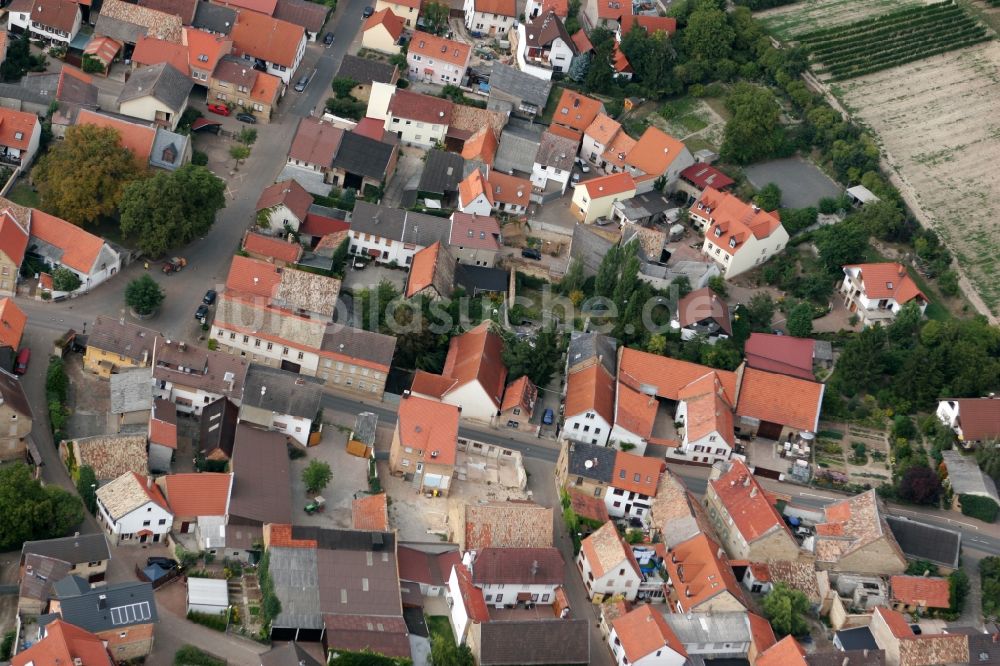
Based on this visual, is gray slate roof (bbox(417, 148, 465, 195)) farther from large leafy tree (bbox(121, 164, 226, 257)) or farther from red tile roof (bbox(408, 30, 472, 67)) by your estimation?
large leafy tree (bbox(121, 164, 226, 257))

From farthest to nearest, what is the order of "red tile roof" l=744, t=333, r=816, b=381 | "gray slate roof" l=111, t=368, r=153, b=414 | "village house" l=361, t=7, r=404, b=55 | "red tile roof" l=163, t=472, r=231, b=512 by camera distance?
"village house" l=361, t=7, r=404, b=55, "red tile roof" l=744, t=333, r=816, b=381, "gray slate roof" l=111, t=368, r=153, b=414, "red tile roof" l=163, t=472, r=231, b=512

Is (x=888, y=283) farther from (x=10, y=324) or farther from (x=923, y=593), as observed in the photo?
(x=10, y=324)

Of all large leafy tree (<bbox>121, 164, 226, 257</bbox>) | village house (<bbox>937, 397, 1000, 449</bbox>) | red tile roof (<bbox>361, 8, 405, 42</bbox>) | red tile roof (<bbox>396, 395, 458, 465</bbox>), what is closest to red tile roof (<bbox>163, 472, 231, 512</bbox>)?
red tile roof (<bbox>396, 395, 458, 465</bbox>)

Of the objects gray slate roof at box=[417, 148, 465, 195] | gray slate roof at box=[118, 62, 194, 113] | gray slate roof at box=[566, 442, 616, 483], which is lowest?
gray slate roof at box=[566, 442, 616, 483]

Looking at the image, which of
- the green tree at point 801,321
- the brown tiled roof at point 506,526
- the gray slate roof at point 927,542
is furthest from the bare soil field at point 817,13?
the brown tiled roof at point 506,526

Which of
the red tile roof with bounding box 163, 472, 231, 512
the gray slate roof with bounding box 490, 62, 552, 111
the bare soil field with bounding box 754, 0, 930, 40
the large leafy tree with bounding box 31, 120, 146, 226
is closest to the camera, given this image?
the red tile roof with bounding box 163, 472, 231, 512
